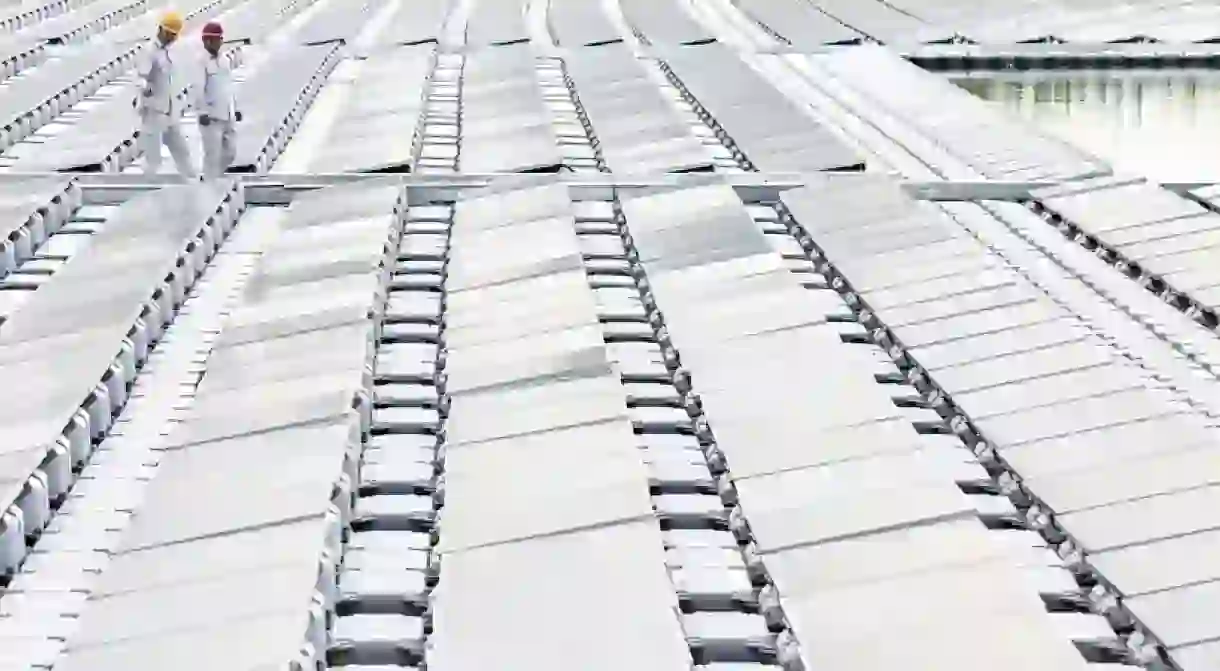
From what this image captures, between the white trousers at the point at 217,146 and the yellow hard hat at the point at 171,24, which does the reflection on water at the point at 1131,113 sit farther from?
the yellow hard hat at the point at 171,24

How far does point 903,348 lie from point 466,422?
12.1ft

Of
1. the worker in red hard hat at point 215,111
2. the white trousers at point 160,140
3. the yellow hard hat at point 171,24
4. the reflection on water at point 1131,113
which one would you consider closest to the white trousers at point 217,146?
the worker in red hard hat at point 215,111

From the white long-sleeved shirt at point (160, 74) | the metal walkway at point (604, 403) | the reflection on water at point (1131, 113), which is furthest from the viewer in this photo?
the reflection on water at point (1131, 113)

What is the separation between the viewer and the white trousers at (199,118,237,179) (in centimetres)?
1647

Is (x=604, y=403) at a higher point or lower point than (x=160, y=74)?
lower

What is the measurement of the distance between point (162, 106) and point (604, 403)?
8.60 m

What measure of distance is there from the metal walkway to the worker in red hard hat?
0.36 metres

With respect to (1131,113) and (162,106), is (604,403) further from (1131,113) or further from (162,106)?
(1131,113)

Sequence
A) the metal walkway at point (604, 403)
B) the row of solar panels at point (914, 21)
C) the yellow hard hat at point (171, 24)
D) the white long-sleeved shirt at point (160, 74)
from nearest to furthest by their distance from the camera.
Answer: the metal walkway at point (604, 403)
the yellow hard hat at point (171, 24)
the white long-sleeved shirt at point (160, 74)
the row of solar panels at point (914, 21)

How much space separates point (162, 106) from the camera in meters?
16.4

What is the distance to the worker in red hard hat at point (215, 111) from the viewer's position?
16391 mm

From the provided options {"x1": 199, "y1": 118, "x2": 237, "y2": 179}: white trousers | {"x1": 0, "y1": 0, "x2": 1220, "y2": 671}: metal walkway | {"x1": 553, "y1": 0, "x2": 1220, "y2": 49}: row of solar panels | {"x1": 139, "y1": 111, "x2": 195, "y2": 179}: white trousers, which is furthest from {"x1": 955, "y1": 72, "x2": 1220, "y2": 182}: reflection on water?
{"x1": 139, "y1": 111, "x2": 195, "y2": 179}: white trousers

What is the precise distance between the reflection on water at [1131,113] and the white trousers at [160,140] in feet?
45.5

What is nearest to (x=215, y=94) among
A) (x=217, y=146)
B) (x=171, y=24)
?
(x=217, y=146)
